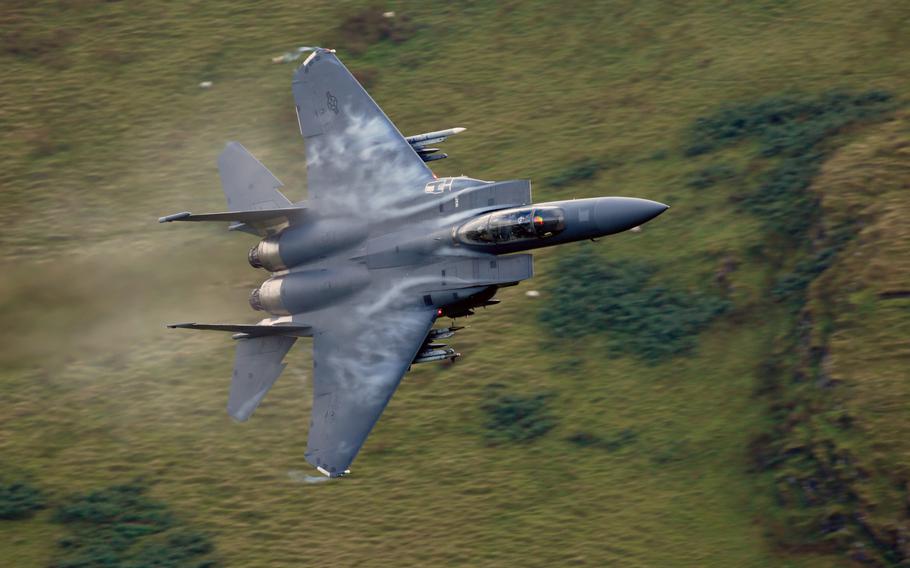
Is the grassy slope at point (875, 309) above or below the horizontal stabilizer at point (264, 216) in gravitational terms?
below

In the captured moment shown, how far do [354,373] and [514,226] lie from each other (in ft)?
Result: 18.0

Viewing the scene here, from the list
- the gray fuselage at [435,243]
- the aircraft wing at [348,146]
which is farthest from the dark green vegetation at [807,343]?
the aircraft wing at [348,146]

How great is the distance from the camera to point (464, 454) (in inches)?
1399

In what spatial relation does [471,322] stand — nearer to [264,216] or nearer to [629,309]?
[629,309]

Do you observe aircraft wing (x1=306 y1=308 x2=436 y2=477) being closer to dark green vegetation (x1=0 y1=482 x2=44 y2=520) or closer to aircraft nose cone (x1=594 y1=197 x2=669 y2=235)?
aircraft nose cone (x1=594 y1=197 x2=669 y2=235)

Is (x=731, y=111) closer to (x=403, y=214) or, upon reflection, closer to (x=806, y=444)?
(x=806, y=444)

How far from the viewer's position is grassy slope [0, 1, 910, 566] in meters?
34.1

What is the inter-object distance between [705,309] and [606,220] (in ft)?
35.1

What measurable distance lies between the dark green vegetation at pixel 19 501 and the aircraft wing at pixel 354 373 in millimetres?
9903

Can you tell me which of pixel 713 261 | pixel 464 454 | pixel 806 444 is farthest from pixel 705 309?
pixel 464 454

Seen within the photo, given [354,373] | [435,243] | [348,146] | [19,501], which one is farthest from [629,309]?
[19,501]

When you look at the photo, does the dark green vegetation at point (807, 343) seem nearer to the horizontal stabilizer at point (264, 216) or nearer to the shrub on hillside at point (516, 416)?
the shrub on hillside at point (516, 416)

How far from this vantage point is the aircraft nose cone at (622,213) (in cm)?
2853

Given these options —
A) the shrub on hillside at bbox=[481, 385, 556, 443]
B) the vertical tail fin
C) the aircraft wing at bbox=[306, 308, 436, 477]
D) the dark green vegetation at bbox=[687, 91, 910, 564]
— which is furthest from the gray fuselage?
the dark green vegetation at bbox=[687, 91, 910, 564]
